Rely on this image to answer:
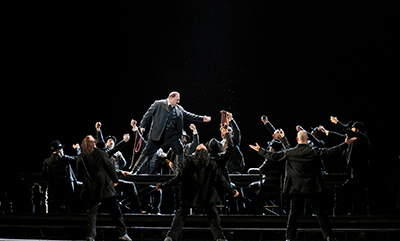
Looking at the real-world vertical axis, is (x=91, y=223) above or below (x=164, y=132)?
below

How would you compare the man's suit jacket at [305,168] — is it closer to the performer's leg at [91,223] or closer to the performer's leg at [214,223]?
the performer's leg at [214,223]

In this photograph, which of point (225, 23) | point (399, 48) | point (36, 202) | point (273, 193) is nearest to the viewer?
point (273, 193)

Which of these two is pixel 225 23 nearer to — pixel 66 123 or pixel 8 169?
pixel 66 123

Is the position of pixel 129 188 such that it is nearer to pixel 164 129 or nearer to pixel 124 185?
pixel 124 185

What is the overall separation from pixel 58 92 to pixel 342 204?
25.3 feet

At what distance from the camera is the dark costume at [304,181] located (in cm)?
541

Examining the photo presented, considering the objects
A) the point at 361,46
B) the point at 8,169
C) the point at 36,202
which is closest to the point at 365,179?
the point at 361,46

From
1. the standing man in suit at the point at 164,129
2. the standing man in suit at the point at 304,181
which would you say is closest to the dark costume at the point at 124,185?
the standing man in suit at the point at 164,129

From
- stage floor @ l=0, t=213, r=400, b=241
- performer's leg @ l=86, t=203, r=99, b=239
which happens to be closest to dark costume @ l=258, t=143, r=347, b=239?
stage floor @ l=0, t=213, r=400, b=241

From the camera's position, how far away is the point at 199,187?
5547mm

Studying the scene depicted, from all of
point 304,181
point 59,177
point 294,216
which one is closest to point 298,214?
point 294,216

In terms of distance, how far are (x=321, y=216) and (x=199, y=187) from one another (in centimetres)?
150

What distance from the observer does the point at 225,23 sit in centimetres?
1193

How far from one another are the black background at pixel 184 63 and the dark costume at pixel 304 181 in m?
5.84
